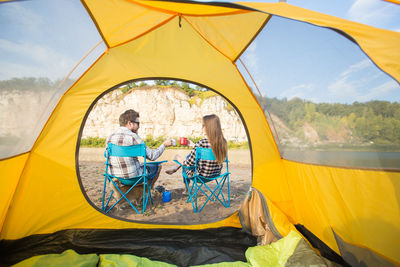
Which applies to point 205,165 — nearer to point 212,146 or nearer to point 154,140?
point 212,146

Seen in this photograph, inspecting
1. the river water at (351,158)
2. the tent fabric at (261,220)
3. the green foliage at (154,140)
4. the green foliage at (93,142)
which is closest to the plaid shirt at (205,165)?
the tent fabric at (261,220)

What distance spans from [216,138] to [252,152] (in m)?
0.53

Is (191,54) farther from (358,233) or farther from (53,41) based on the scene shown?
(358,233)

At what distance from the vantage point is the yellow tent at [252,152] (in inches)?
54.9

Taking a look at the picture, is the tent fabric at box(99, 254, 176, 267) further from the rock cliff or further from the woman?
the rock cliff

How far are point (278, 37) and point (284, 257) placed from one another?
5.54 ft

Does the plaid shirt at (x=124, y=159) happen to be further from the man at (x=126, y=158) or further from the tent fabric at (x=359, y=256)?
the tent fabric at (x=359, y=256)

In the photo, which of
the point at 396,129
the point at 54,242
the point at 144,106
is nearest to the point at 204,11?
the point at 396,129

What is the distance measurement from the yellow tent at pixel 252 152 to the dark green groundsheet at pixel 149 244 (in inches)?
2.0

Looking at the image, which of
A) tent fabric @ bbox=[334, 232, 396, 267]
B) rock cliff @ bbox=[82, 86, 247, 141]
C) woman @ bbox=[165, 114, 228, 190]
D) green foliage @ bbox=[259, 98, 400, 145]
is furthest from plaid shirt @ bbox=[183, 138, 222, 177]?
rock cliff @ bbox=[82, 86, 247, 141]

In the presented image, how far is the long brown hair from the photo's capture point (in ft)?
9.12

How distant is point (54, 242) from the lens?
1858 millimetres

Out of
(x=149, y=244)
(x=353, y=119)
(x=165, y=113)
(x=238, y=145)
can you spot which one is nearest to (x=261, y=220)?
(x=149, y=244)

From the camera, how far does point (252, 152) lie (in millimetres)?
2467
